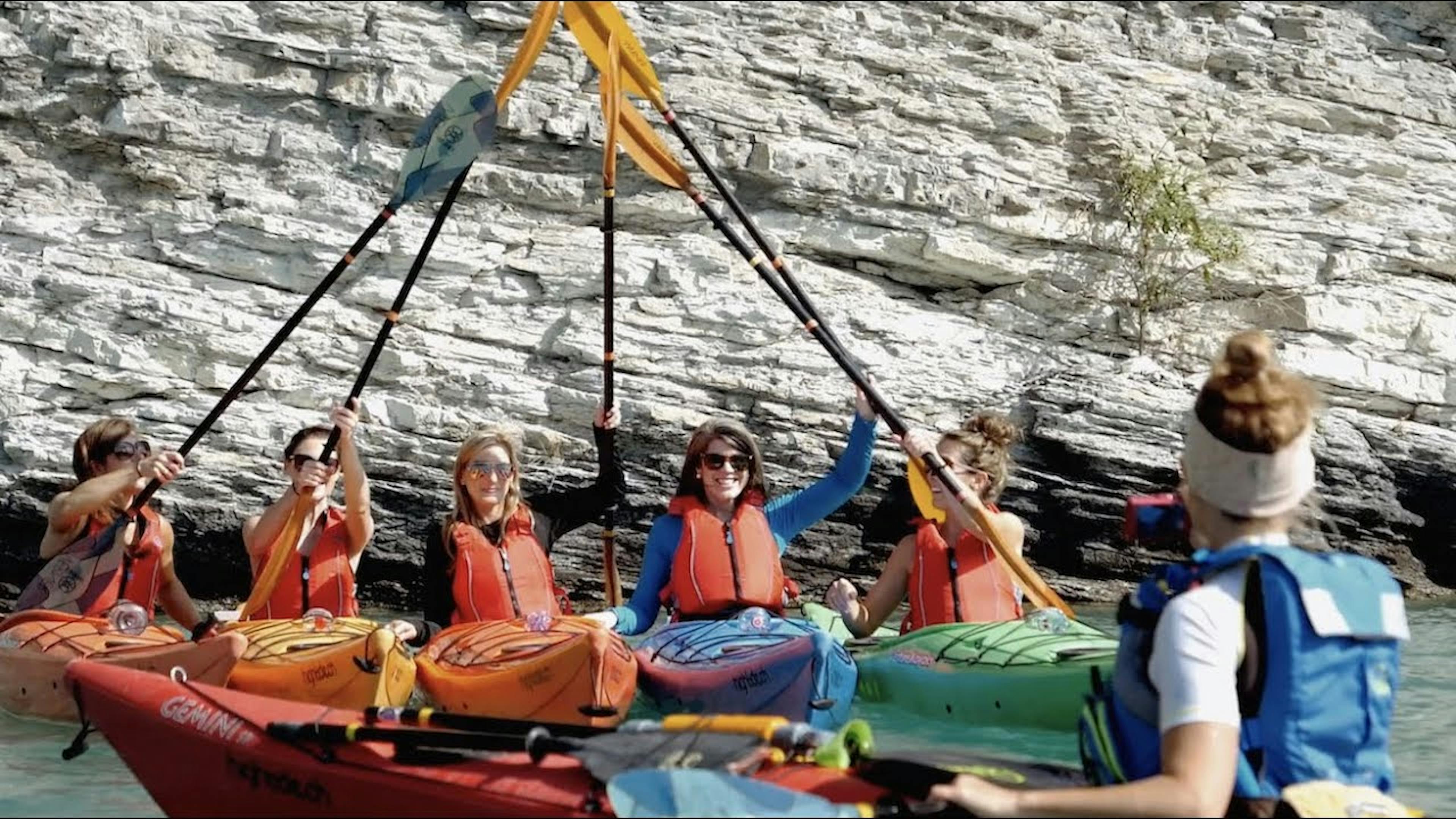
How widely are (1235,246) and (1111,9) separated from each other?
279 cm

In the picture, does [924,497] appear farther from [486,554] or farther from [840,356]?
[486,554]

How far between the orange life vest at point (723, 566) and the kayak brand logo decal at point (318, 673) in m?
1.43

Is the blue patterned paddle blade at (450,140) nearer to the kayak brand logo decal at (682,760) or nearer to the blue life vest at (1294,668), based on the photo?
the kayak brand logo decal at (682,760)

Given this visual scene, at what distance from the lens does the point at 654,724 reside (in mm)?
3195

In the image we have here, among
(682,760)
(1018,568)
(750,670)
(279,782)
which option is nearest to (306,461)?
(750,670)

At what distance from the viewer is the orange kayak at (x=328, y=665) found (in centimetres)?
496

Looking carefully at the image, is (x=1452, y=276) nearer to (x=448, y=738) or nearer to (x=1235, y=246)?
(x=1235, y=246)

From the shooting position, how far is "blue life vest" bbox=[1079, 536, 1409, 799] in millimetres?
2385

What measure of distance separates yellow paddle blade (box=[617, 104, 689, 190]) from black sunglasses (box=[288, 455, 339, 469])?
1.87 m

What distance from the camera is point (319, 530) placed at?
606cm

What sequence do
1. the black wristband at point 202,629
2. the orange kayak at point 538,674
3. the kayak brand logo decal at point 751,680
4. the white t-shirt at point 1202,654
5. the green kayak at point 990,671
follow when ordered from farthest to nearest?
the green kayak at point 990,671, the black wristband at point 202,629, the kayak brand logo decal at point 751,680, the orange kayak at point 538,674, the white t-shirt at point 1202,654

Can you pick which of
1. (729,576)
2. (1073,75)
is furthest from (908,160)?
(729,576)

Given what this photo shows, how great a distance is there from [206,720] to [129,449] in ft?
9.01

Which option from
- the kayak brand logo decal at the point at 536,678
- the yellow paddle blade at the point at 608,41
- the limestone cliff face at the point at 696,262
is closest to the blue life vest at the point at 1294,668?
the kayak brand logo decal at the point at 536,678
